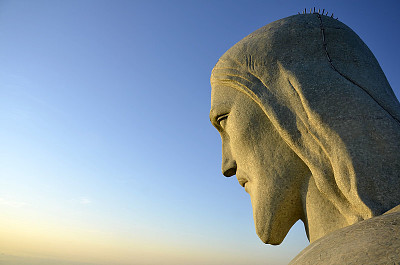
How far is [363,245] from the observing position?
1.52 metres

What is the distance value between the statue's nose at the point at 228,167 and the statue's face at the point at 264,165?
127 mm

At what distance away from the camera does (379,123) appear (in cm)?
281

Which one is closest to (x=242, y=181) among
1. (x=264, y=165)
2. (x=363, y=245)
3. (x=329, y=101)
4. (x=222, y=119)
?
(x=264, y=165)

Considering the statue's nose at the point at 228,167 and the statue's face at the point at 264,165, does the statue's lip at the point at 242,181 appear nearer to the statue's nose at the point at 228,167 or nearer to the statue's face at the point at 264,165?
the statue's face at the point at 264,165

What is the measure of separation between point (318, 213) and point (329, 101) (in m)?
0.98

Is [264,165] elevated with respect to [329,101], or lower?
lower

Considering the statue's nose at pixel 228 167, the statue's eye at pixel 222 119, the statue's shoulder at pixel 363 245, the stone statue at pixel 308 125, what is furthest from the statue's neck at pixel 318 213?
the statue's shoulder at pixel 363 245

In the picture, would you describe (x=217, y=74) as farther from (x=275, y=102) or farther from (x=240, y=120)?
(x=275, y=102)

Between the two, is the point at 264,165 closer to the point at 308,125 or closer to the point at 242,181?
the point at 242,181

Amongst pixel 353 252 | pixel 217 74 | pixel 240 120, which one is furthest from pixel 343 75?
pixel 353 252

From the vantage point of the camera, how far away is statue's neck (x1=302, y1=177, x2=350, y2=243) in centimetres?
303

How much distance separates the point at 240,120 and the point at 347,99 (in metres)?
1.04

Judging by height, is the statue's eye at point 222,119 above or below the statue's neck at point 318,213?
above

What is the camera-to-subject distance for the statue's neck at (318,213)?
303cm
